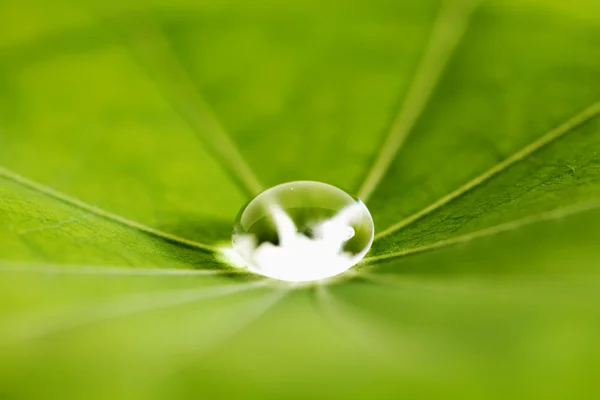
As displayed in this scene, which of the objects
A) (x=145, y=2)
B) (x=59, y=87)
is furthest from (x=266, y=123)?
(x=145, y=2)

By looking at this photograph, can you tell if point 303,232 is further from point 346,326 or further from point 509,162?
point 509,162

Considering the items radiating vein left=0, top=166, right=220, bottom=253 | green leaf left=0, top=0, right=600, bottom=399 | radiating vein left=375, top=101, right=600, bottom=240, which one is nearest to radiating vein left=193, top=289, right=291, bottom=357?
green leaf left=0, top=0, right=600, bottom=399

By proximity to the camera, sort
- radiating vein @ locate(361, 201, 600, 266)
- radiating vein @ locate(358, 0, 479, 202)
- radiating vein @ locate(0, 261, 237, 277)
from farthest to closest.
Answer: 1. radiating vein @ locate(358, 0, 479, 202)
2. radiating vein @ locate(0, 261, 237, 277)
3. radiating vein @ locate(361, 201, 600, 266)

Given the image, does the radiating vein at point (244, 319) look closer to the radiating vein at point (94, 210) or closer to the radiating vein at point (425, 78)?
the radiating vein at point (94, 210)

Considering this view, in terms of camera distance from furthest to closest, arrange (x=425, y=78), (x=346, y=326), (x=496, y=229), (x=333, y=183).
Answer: (x=425, y=78), (x=333, y=183), (x=346, y=326), (x=496, y=229)

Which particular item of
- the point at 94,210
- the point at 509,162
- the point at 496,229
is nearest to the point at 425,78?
the point at 509,162

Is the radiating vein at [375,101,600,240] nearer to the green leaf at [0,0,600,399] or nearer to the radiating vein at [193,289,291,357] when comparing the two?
the green leaf at [0,0,600,399]
